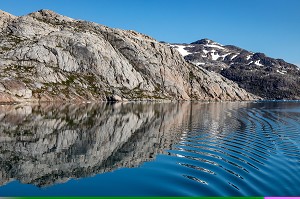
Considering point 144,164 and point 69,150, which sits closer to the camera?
point 144,164

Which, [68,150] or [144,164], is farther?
[68,150]

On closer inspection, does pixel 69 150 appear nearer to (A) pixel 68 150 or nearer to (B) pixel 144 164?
(A) pixel 68 150

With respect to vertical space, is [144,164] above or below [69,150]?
above

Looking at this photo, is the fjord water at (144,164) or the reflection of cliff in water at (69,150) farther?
the reflection of cliff in water at (69,150)

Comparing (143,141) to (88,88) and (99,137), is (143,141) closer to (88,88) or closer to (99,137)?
(99,137)

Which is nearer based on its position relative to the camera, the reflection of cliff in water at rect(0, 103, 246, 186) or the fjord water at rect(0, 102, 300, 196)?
the fjord water at rect(0, 102, 300, 196)

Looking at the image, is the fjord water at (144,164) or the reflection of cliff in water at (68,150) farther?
the reflection of cliff in water at (68,150)

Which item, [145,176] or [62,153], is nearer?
[145,176]

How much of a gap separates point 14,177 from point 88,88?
516ft

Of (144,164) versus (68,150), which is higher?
(144,164)

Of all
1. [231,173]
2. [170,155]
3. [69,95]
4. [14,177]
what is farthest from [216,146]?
[69,95]

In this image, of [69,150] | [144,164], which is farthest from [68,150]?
[144,164]

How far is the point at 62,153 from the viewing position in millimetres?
34219

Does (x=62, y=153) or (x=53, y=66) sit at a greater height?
(x=53, y=66)
